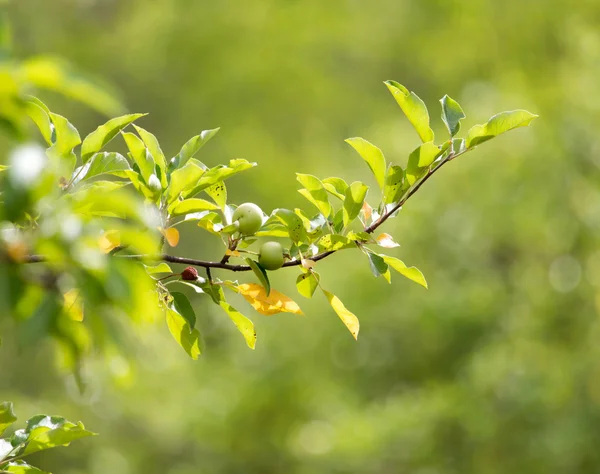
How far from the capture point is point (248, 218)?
0.86 metres

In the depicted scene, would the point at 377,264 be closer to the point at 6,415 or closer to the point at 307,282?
the point at 307,282

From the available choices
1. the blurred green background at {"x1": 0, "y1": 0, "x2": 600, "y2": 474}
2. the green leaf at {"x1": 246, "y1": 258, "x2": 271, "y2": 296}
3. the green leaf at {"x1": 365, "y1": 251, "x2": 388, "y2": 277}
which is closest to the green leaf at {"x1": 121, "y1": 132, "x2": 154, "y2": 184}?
the green leaf at {"x1": 246, "y1": 258, "x2": 271, "y2": 296}

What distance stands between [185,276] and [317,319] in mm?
3948

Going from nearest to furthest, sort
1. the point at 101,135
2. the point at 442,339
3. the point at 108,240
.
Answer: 1. the point at 108,240
2. the point at 101,135
3. the point at 442,339

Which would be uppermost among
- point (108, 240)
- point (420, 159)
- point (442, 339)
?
point (442, 339)

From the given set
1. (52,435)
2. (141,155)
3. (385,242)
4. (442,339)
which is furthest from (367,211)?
(442,339)

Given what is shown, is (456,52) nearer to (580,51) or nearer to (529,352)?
(580,51)

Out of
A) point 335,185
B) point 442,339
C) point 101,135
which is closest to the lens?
point 101,135

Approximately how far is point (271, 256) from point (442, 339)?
12.0 feet

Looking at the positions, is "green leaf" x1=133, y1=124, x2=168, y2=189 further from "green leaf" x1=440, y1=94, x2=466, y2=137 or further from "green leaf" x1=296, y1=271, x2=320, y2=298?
"green leaf" x1=440, y1=94, x2=466, y2=137

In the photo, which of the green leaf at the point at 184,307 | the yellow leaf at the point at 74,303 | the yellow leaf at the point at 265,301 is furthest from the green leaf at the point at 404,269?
the yellow leaf at the point at 74,303

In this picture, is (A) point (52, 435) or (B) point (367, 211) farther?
(B) point (367, 211)

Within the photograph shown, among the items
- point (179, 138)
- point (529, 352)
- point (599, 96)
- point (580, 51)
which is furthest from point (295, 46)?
point (529, 352)

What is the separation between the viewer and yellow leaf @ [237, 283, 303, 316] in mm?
893
